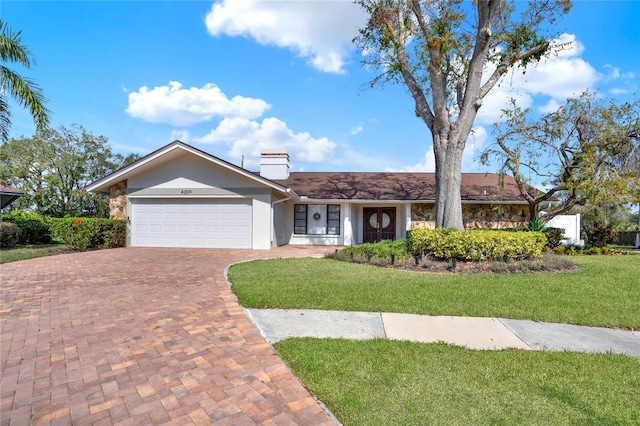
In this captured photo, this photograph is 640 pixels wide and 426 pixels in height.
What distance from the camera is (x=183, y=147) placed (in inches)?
547

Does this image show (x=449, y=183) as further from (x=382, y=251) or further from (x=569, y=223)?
(x=569, y=223)

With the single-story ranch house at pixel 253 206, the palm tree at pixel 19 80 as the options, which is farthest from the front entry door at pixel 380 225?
the palm tree at pixel 19 80

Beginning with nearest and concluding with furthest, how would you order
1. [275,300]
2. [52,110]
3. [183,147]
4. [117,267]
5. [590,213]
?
[275,300] → [117,267] → [52,110] → [183,147] → [590,213]

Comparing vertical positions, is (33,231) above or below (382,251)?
above

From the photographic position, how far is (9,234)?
14.6 m

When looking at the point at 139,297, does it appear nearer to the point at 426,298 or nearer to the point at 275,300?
the point at 275,300

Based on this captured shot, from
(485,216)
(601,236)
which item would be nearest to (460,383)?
(485,216)

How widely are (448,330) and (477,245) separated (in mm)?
5611

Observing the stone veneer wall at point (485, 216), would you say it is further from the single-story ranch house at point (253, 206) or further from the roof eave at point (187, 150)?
the roof eave at point (187, 150)

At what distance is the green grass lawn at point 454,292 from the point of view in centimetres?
550

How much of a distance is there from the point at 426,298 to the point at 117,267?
774 cm

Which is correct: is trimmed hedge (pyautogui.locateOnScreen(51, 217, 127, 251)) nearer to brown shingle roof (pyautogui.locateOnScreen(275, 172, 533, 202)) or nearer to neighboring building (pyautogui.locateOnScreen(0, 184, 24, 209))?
neighboring building (pyautogui.locateOnScreen(0, 184, 24, 209))

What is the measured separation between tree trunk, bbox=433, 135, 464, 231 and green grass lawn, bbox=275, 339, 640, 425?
794 cm


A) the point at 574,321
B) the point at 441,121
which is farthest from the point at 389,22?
the point at 574,321
